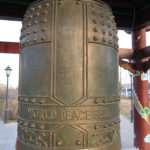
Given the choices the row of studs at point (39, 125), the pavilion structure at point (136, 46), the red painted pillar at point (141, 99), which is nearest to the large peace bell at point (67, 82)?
the row of studs at point (39, 125)

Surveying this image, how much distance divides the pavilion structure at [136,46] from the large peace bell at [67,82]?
1.63m

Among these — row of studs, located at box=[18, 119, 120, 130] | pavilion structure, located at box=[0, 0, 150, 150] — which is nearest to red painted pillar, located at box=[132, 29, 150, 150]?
pavilion structure, located at box=[0, 0, 150, 150]

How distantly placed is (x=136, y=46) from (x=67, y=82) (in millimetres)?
3532

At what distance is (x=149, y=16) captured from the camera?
2.80 meters

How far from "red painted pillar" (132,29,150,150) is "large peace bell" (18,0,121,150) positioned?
3.16 m

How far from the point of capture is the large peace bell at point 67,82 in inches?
42.2

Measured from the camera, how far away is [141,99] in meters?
4.07

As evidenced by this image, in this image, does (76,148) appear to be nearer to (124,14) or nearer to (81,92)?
(81,92)

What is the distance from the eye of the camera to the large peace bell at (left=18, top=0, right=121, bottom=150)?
1.07 meters

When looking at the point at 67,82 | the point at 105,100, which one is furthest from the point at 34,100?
the point at 105,100

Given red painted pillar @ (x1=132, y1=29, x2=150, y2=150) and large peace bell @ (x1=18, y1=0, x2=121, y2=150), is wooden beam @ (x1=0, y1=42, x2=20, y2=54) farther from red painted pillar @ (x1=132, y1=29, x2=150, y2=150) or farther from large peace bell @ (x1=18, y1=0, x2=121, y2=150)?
red painted pillar @ (x1=132, y1=29, x2=150, y2=150)

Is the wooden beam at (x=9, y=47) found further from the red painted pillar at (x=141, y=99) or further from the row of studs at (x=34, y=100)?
the red painted pillar at (x=141, y=99)

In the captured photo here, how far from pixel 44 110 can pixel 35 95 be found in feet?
0.46

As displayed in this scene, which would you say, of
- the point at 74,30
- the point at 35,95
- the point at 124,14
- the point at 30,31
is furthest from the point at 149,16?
the point at 35,95
